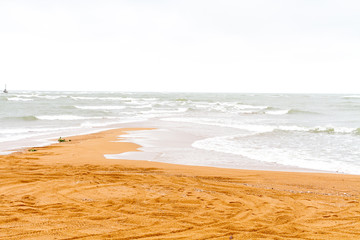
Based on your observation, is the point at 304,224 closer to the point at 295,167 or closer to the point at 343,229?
A: the point at 343,229

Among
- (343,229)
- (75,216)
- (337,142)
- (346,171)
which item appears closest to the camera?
(343,229)

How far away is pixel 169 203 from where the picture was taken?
5.14 meters

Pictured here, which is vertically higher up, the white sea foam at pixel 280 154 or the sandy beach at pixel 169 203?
the sandy beach at pixel 169 203

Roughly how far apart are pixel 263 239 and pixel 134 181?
340 centimetres

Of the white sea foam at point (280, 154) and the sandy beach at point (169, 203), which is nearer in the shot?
the sandy beach at point (169, 203)

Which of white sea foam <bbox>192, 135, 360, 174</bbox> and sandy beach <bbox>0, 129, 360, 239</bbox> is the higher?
sandy beach <bbox>0, 129, 360, 239</bbox>

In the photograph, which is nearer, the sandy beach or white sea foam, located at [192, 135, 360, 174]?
the sandy beach

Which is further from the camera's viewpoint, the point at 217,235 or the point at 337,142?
the point at 337,142

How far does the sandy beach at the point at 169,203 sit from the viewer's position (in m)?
4.06

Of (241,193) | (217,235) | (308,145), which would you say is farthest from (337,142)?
(217,235)

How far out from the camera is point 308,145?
1312cm

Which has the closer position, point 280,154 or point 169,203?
point 169,203

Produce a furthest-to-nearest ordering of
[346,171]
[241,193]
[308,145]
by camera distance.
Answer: [308,145] → [346,171] → [241,193]

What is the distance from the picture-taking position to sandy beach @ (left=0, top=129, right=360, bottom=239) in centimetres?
406
